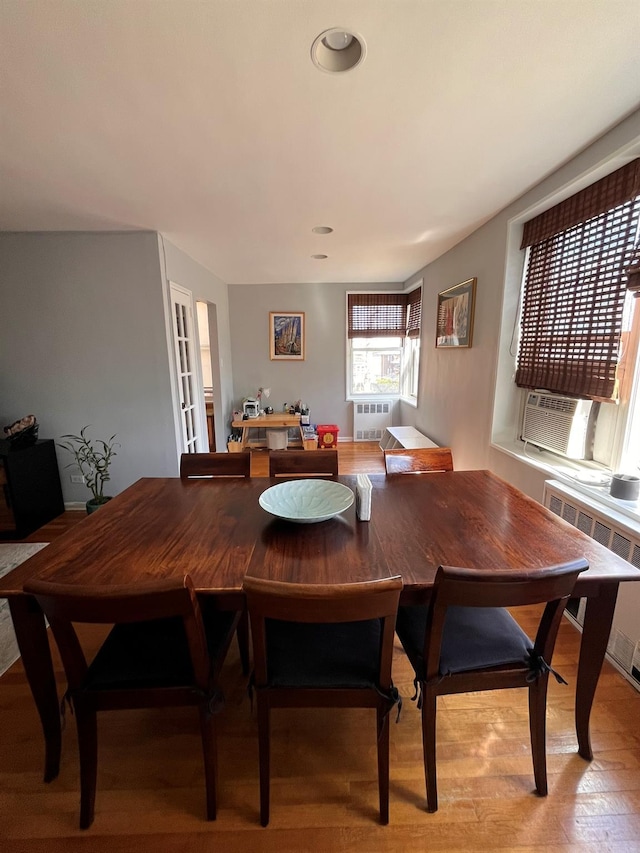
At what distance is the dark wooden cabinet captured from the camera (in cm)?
273

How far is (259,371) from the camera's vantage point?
17.8ft

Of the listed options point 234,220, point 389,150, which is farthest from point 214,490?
point 234,220

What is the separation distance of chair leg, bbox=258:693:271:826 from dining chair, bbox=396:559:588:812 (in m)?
0.47

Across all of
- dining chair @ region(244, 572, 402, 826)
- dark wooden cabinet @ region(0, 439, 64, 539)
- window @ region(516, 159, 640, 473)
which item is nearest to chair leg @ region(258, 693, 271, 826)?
dining chair @ region(244, 572, 402, 826)

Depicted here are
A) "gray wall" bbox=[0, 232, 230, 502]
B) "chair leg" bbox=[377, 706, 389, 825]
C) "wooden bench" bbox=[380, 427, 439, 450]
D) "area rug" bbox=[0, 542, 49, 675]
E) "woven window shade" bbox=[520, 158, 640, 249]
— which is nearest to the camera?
"chair leg" bbox=[377, 706, 389, 825]

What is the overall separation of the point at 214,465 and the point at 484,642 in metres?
1.48

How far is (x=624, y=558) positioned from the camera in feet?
4.99

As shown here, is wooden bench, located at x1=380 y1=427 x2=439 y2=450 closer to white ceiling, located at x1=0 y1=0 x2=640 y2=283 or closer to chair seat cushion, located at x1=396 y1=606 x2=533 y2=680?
white ceiling, located at x1=0 y1=0 x2=640 y2=283

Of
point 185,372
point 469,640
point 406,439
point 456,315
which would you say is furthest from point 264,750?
point 406,439

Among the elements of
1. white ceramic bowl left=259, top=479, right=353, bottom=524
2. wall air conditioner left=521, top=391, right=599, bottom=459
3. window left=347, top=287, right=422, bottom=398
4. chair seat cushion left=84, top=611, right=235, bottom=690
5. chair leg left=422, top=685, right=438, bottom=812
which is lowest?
chair leg left=422, top=685, right=438, bottom=812

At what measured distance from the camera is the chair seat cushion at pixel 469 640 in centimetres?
108

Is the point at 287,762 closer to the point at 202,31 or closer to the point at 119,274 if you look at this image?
the point at 202,31

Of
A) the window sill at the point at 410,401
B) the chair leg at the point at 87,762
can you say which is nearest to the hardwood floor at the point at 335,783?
the chair leg at the point at 87,762

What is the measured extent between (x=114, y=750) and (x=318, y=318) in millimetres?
4992
